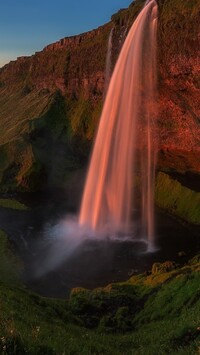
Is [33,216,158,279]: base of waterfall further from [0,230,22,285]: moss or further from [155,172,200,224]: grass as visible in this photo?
[155,172,200,224]: grass

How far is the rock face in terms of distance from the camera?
2095 inches

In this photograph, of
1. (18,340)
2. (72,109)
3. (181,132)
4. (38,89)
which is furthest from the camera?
(38,89)

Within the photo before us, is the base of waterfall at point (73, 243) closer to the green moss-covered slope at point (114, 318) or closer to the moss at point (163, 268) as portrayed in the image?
the moss at point (163, 268)

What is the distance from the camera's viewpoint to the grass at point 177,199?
151 feet

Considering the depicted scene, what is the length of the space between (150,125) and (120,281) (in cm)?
3874

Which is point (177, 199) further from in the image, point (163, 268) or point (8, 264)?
point (8, 264)

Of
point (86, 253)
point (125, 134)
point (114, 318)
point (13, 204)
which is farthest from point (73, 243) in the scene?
point (125, 134)

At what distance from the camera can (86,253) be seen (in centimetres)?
3716

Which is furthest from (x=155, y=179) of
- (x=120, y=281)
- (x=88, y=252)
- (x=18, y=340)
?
(x=18, y=340)

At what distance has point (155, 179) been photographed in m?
54.4

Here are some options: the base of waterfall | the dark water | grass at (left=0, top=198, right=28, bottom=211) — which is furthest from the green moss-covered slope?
grass at (left=0, top=198, right=28, bottom=211)

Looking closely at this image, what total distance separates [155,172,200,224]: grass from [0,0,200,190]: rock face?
488 centimetres

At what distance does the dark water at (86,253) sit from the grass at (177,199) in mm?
1511

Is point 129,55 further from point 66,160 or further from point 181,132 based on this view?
point 66,160
